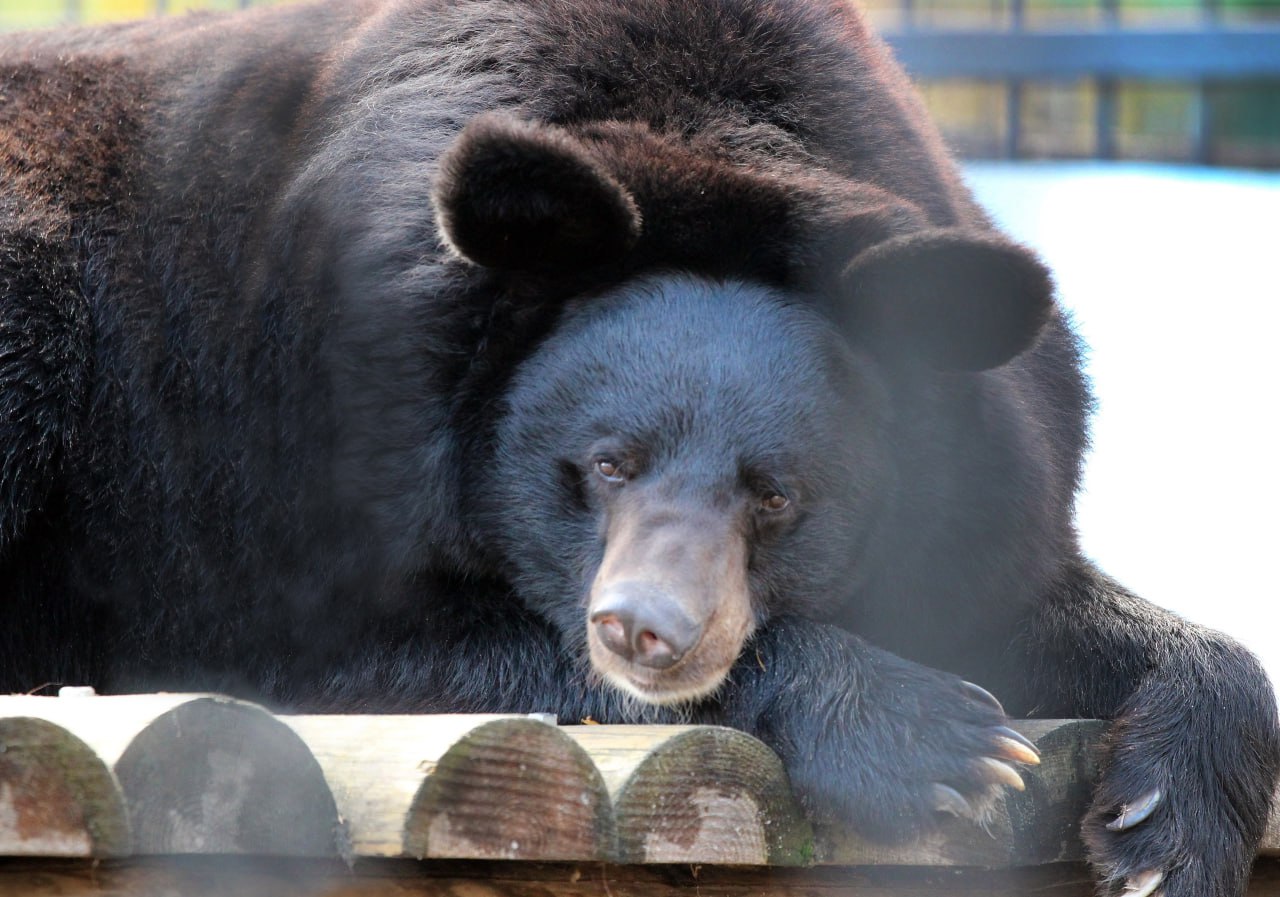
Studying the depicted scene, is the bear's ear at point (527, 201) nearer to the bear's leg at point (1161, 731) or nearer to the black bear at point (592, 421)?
the black bear at point (592, 421)

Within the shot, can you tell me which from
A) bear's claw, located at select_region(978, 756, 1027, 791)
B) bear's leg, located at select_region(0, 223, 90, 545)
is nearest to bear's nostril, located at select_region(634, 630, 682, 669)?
bear's claw, located at select_region(978, 756, 1027, 791)

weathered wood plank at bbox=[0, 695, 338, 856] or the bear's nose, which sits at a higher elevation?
weathered wood plank at bbox=[0, 695, 338, 856]

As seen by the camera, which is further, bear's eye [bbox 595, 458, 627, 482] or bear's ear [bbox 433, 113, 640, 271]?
bear's eye [bbox 595, 458, 627, 482]

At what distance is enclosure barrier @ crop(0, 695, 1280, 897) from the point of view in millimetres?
2377

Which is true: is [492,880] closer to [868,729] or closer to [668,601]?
[668,601]

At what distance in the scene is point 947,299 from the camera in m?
3.45

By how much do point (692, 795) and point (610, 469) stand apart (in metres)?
0.99

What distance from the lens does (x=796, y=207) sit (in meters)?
3.59

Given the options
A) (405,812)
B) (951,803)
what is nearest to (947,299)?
(951,803)

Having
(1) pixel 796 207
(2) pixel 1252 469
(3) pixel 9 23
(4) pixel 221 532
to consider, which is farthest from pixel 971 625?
(3) pixel 9 23

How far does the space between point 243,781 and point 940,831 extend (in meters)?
1.30

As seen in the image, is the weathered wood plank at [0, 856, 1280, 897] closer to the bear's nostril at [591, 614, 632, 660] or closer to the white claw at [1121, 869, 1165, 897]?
the white claw at [1121, 869, 1165, 897]

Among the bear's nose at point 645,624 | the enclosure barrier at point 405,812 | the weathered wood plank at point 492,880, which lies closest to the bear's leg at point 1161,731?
the weathered wood plank at point 492,880

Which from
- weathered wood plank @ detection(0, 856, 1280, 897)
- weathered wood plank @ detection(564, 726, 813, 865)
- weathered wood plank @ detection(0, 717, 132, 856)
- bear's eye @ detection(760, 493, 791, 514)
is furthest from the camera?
bear's eye @ detection(760, 493, 791, 514)
